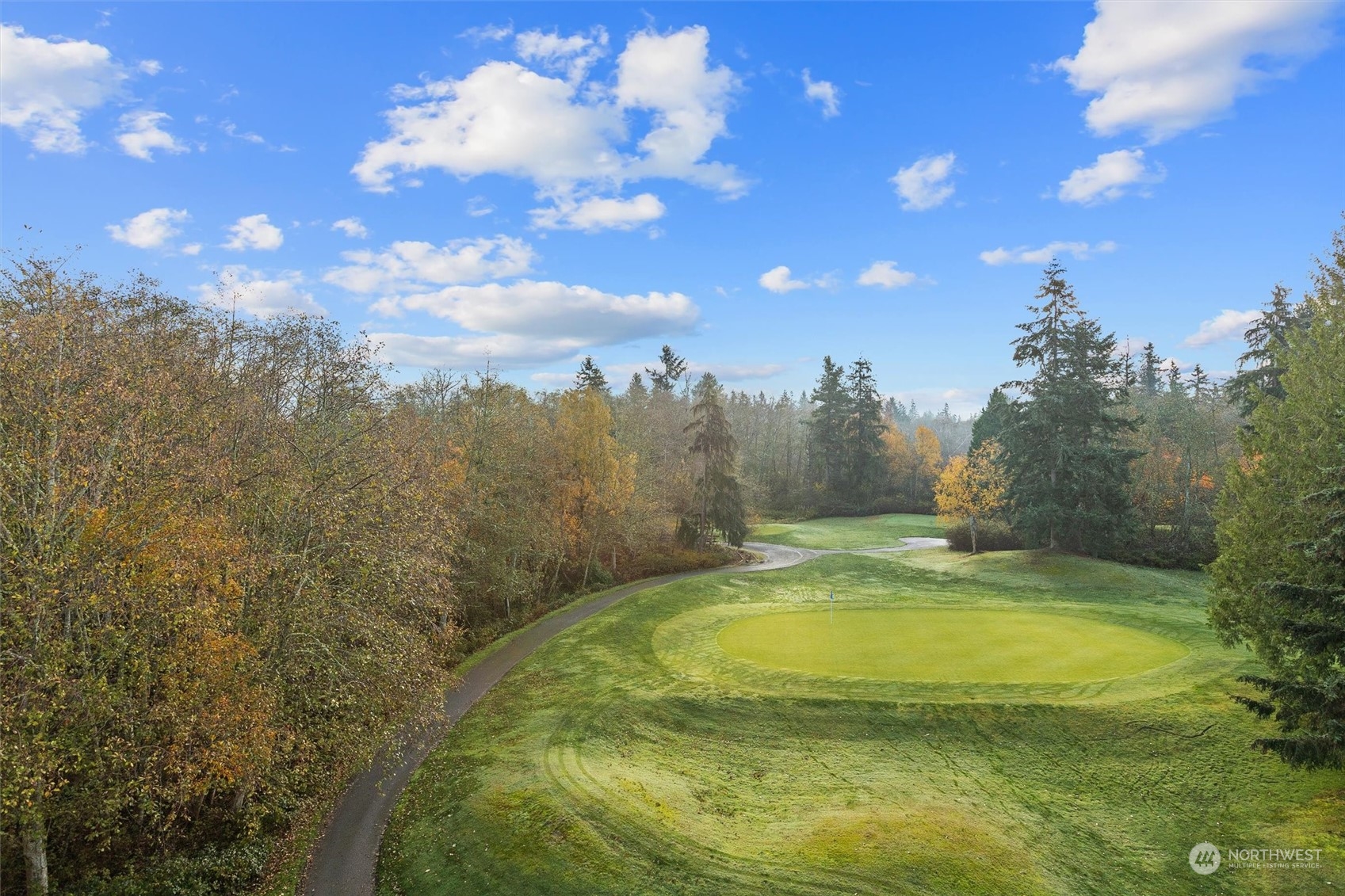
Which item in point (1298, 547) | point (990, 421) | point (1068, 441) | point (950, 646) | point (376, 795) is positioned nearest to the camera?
point (1298, 547)

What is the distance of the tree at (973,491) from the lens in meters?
46.5

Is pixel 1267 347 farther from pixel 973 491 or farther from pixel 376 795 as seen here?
pixel 376 795

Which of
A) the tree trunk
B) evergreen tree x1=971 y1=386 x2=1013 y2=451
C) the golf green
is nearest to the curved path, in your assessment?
the tree trunk

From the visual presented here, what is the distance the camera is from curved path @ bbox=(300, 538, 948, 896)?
12969 millimetres

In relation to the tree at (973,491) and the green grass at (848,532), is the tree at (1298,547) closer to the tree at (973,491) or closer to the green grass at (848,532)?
the tree at (973,491)

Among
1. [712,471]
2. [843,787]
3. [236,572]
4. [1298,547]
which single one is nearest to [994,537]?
[712,471]

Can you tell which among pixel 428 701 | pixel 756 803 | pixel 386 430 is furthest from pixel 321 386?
pixel 756 803

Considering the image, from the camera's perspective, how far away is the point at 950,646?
917 inches

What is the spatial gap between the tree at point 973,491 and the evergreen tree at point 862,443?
2450cm

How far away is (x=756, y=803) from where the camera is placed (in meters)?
14.8

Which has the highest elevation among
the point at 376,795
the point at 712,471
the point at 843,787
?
the point at 712,471

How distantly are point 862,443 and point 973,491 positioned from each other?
27.5m

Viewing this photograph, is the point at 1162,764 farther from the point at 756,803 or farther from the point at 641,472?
the point at 641,472

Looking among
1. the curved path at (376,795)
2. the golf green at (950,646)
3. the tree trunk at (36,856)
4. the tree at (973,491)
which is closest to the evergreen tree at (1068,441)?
the tree at (973,491)
